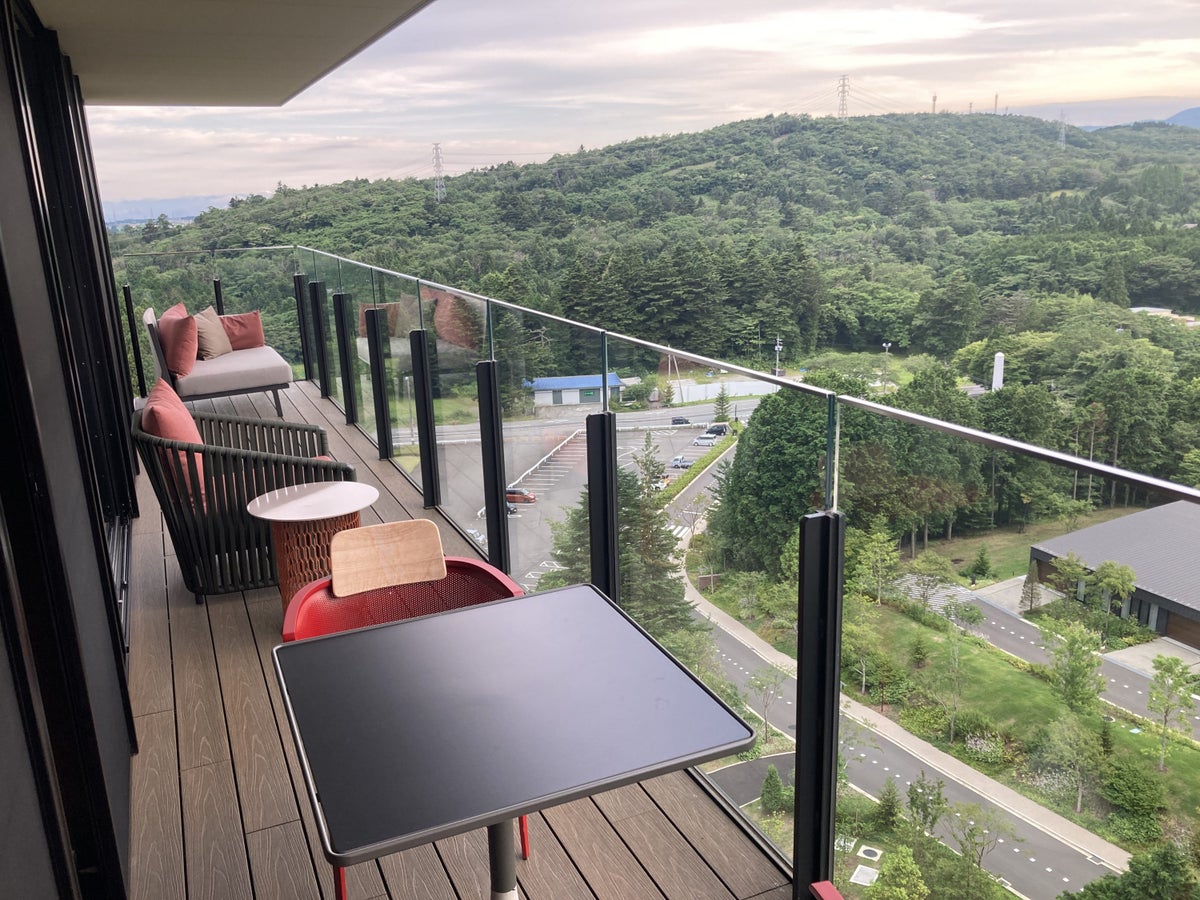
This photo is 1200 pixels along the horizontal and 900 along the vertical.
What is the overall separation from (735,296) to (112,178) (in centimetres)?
1993

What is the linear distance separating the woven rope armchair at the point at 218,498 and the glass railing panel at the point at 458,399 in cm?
63

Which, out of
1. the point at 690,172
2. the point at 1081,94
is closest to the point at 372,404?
the point at 690,172

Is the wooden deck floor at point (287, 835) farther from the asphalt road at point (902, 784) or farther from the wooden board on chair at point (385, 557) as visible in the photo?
the wooden board on chair at point (385, 557)

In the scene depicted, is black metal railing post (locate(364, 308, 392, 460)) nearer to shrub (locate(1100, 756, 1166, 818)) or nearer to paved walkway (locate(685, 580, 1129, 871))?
paved walkway (locate(685, 580, 1129, 871))

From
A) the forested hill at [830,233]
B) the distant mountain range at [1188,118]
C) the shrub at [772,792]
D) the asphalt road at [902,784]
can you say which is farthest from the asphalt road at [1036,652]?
the distant mountain range at [1188,118]

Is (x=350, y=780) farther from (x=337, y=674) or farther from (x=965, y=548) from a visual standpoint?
(x=965, y=548)

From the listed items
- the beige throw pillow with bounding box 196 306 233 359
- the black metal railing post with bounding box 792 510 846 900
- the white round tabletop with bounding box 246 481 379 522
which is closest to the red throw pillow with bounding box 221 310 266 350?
the beige throw pillow with bounding box 196 306 233 359

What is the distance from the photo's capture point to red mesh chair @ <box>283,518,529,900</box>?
228 cm

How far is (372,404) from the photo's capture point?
6.18 m

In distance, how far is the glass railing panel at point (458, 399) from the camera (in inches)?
165

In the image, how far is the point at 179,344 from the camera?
6.65m

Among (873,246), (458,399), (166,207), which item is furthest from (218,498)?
(873,246)

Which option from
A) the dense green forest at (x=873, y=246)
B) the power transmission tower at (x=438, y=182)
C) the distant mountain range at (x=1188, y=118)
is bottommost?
the dense green forest at (x=873, y=246)

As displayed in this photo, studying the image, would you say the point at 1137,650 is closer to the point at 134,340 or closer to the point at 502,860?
the point at 502,860
